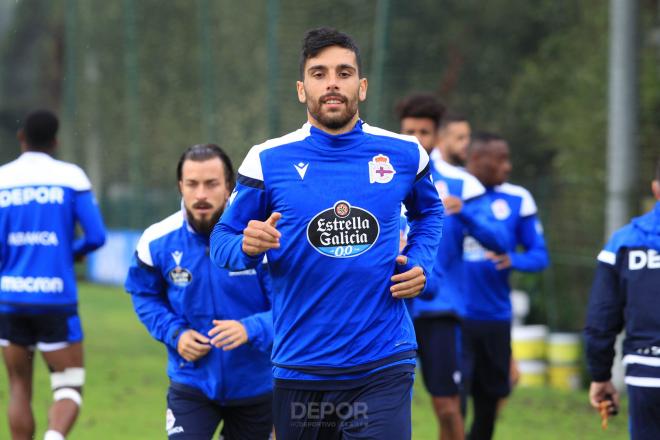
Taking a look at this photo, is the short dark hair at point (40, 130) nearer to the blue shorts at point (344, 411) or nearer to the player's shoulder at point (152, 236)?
the player's shoulder at point (152, 236)

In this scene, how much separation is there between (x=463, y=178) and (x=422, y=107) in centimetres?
56

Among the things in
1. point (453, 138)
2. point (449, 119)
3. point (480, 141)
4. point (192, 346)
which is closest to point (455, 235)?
point (453, 138)

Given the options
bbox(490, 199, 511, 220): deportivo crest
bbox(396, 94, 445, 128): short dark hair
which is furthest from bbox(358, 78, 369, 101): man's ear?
bbox(490, 199, 511, 220): deportivo crest

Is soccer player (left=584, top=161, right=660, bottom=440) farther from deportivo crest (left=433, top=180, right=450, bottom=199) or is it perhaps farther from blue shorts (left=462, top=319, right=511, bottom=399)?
blue shorts (left=462, top=319, right=511, bottom=399)

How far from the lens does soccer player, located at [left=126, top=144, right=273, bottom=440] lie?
235 inches

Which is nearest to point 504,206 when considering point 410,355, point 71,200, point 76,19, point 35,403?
point 71,200

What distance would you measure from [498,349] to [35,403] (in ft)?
17.0

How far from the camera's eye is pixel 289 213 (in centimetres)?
491

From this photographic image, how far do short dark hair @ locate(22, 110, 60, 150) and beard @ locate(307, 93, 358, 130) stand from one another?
3.92 m

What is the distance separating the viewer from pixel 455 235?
26.8 ft

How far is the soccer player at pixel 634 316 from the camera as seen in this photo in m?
5.41

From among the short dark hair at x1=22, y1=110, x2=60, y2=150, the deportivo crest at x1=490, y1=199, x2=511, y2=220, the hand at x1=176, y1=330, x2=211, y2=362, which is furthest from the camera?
the deportivo crest at x1=490, y1=199, x2=511, y2=220

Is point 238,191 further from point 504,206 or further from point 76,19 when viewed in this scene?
point 76,19

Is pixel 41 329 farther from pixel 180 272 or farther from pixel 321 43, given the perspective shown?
pixel 321 43
